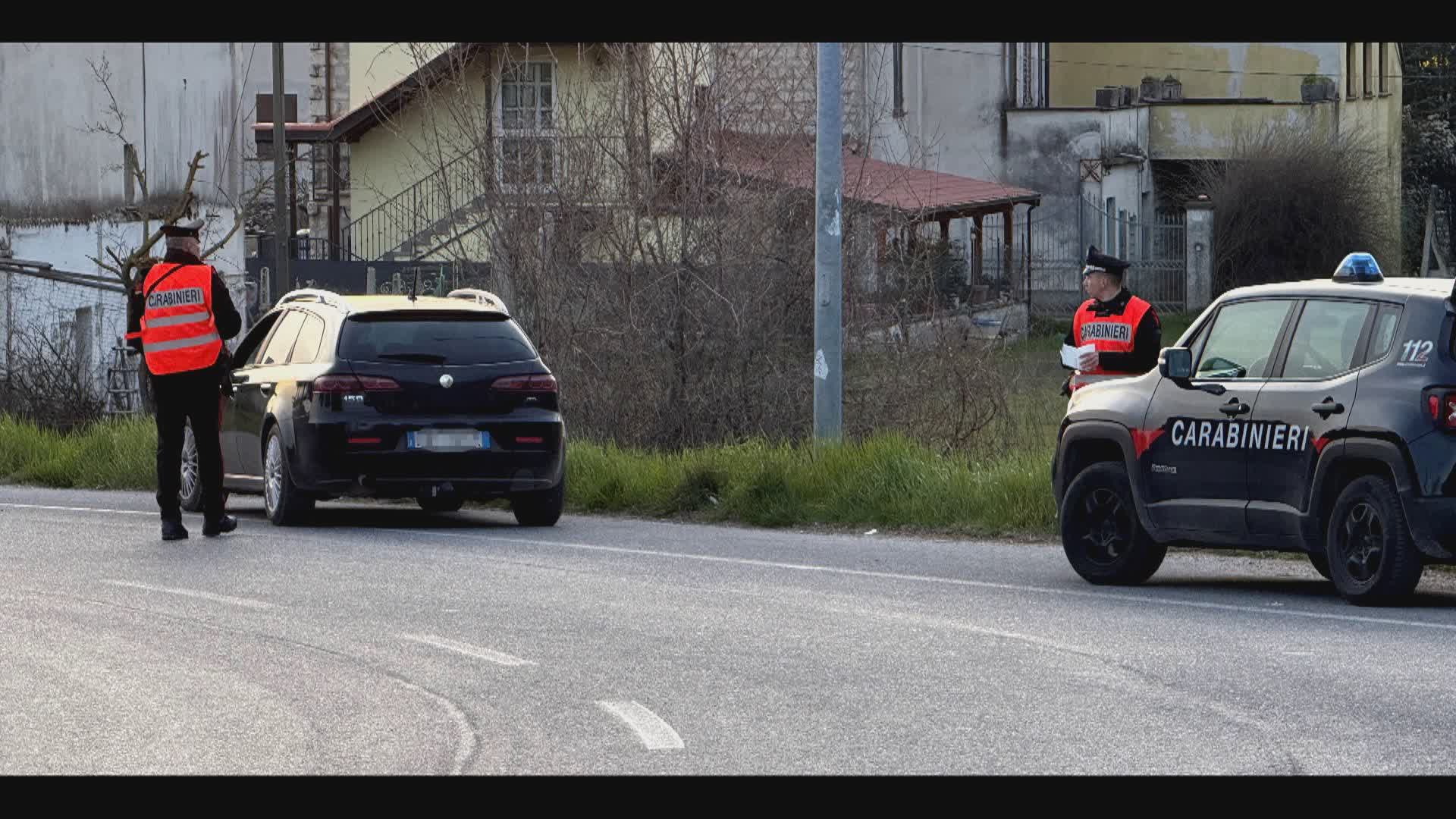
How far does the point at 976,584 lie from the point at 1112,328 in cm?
239

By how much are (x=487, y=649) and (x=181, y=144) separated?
105 ft

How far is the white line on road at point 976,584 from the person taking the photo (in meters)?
11.5

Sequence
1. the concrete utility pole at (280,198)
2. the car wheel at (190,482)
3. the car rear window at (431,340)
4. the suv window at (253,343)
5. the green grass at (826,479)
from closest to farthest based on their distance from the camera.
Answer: the car rear window at (431,340)
the green grass at (826,479)
the car wheel at (190,482)
the suv window at (253,343)
the concrete utility pole at (280,198)

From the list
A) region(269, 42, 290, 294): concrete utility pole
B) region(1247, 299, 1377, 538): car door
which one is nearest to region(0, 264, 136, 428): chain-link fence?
region(269, 42, 290, 294): concrete utility pole

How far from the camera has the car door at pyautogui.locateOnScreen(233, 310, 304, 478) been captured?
56.5 feet

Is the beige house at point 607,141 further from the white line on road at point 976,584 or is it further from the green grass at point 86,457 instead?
the white line on road at point 976,584

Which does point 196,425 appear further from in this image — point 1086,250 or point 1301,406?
point 1086,250

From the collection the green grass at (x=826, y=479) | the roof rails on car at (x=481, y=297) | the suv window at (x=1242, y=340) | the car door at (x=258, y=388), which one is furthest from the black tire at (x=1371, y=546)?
the car door at (x=258, y=388)

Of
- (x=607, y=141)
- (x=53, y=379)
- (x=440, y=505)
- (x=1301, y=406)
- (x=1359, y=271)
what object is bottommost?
(x=440, y=505)

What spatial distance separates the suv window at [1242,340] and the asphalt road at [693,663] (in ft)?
3.73

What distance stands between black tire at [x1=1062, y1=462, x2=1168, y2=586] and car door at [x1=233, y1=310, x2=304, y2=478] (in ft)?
20.2

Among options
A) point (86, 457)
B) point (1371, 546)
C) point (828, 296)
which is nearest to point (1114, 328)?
point (1371, 546)

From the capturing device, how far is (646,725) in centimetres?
862

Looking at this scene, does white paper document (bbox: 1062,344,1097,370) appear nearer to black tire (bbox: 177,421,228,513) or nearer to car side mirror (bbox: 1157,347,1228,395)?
car side mirror (bbox: 1157,347,1228,395)
